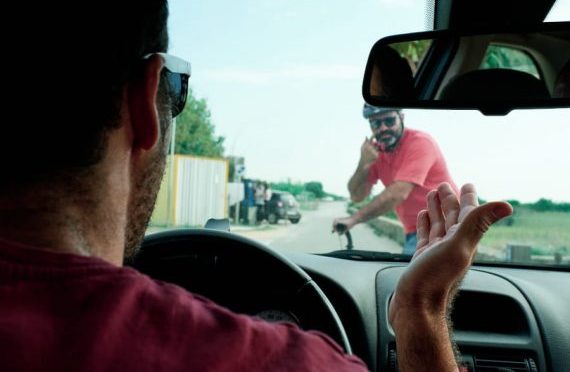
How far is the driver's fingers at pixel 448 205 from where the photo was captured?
200 centimetres

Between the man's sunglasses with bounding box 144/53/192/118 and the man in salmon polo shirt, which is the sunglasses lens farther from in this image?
the man in salmon polo shirt

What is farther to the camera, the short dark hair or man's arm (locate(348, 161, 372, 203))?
man's arm (locate(348, 161, 372, 203))

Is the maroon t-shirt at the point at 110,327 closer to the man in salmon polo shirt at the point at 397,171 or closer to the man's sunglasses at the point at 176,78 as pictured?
the man's sunglasses at the point at 176,78

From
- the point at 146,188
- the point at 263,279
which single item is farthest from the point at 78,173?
the point at 263,279

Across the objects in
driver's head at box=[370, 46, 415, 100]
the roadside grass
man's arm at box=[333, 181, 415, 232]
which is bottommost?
the roadside grass

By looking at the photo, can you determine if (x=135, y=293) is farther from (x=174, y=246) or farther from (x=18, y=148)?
(x=174, y=246)

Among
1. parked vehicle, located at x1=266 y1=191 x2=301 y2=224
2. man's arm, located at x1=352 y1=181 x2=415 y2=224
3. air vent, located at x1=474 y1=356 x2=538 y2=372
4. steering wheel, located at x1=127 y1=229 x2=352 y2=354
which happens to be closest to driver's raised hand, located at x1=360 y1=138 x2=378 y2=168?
man's arm, located at x1=352 y1=181 x2=415 y2=224

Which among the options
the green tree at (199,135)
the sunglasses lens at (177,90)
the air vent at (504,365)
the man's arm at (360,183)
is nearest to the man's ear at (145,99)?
the sunglasses lens at (177,90)

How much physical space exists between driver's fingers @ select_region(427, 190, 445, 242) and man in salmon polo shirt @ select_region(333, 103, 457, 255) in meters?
2.24

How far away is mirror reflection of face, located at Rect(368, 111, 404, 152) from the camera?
4821 mm

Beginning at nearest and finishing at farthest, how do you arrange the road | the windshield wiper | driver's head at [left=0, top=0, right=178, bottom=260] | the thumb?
driver's head at [left=0, top=0, right=178, bottom=260]
the thumb
the windshield wiper
the road

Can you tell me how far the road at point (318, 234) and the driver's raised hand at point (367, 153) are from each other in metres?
0.43

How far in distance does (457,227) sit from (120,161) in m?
0.96

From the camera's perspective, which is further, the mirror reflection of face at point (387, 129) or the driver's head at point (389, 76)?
the mirror reflection of face at point (387, 129)
